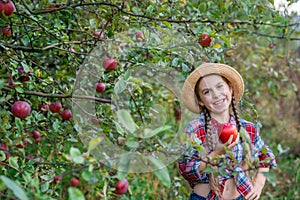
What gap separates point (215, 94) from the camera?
1518mm

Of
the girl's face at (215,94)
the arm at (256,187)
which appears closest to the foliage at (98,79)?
the girl's face at (215,94)

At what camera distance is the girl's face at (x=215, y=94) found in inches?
59.9

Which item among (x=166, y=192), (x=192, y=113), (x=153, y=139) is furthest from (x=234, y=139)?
(x=166, y=192)

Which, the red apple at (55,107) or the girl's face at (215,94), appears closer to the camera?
the girl's face at (215,94)

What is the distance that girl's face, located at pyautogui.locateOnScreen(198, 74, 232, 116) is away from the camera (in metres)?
1.52

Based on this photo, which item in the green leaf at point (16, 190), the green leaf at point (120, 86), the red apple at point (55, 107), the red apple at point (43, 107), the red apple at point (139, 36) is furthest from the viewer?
the red apple at point (43, 107)

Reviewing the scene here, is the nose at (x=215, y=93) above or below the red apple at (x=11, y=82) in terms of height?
above

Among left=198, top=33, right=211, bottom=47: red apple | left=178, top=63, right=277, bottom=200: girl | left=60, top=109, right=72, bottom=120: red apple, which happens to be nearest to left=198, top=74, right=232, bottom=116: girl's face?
→ left=178, top=63, right=277, bottom=200: girl

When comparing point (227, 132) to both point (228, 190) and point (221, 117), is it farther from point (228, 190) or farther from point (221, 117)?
point (228, 190)

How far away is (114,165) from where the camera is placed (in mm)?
1075

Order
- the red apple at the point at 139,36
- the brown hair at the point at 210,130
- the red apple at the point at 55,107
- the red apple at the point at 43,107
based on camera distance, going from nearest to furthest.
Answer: the brown hair at the point at 210,130, the red apple at the point at 139,36, the red apple at the point at 55,107, the red apple at the point at 43,107

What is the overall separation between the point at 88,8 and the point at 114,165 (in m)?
1.07

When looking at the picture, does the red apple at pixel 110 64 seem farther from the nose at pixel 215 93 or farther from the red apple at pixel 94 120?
the nose at pixel 215 93

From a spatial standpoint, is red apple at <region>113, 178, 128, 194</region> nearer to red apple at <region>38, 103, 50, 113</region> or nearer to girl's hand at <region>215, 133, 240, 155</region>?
girl's hand at <region>215, 133, 240, 155</region>
